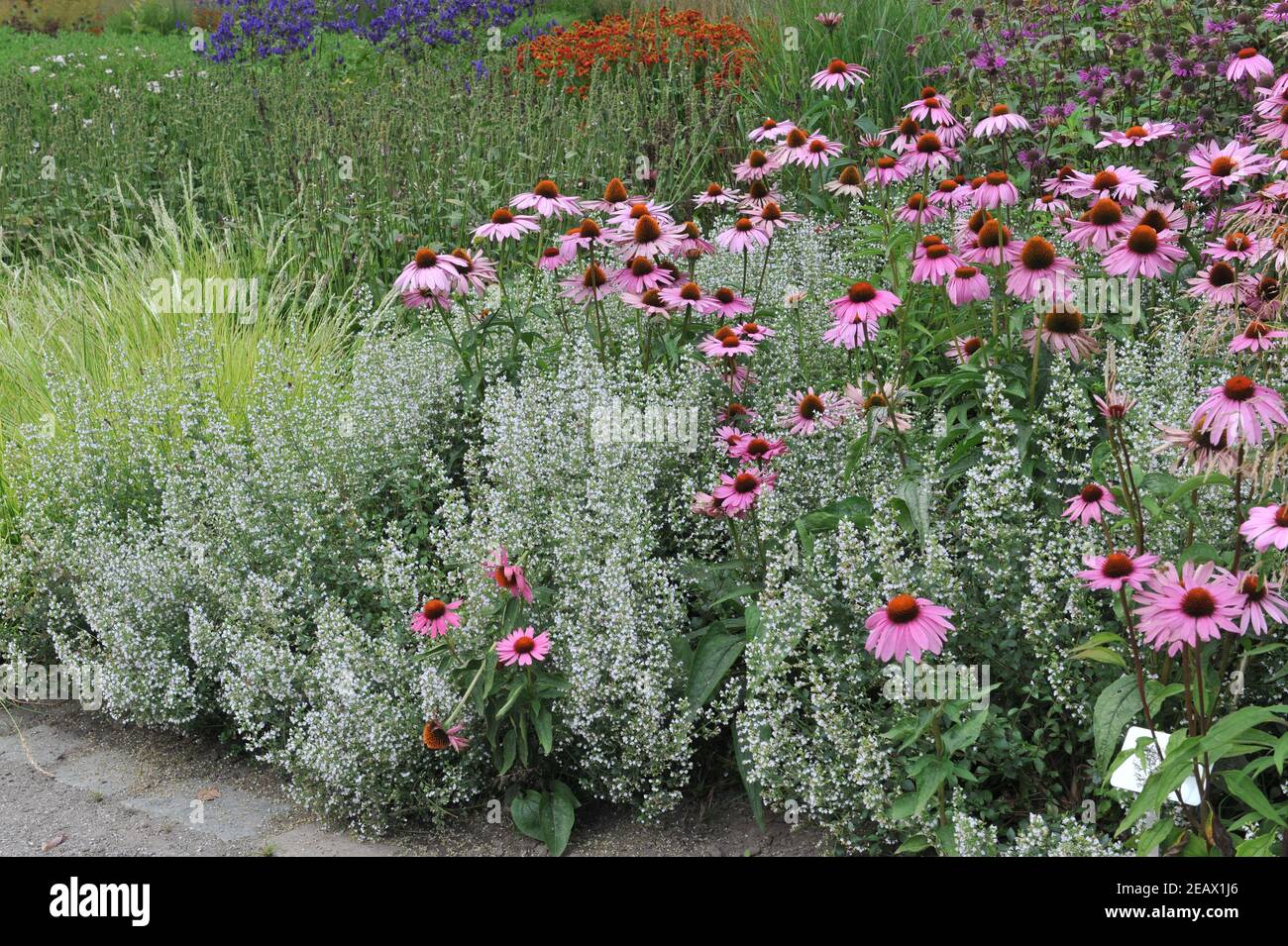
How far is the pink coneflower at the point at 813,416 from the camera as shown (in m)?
3.08

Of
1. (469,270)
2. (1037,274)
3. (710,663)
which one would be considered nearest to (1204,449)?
(1037,274)

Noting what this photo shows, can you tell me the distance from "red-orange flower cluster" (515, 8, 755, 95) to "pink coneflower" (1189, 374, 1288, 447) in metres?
5.54

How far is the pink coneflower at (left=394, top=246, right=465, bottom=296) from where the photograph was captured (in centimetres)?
344

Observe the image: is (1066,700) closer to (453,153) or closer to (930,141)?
(930,141)

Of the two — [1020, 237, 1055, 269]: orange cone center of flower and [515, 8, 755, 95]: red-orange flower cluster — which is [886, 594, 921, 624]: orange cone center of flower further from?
[515, 8, 755, 95]: red-orange flower cluster

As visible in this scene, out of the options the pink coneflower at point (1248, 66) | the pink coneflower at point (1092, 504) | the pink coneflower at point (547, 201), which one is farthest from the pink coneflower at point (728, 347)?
the pink coneflower at point (1248, 66)

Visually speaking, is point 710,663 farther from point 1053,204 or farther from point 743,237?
point 1053,204

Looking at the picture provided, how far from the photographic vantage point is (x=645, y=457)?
3.24 m

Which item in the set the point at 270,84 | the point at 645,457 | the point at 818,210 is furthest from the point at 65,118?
the point at 645,457

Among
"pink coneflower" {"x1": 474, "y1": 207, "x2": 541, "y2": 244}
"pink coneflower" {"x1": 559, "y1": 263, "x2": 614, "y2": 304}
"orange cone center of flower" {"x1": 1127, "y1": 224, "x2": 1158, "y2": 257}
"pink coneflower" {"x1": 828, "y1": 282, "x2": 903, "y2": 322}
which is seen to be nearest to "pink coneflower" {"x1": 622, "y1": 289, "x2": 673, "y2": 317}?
"pink coneflower" {"x1": 559, "y1": 263, "x2": 614, "y2": 304}

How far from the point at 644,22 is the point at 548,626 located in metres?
6.07

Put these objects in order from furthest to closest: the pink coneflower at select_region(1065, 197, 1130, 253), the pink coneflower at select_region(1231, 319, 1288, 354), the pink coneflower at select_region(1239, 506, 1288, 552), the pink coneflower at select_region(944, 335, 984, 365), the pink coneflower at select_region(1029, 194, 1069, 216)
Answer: the pink coneflower at select_region(1029, 194, 1069, 216) < the pink coneflower at select_region(944, 335, 984, 365) < the pink coneflower at select_region(1065, 197, 1130, 253) < the pink coneflower at select_region(1231, 319, 1288, 354) < the pink coneflower at select_region(1239, 506, 1288, 552)

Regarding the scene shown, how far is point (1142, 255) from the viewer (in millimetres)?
2783

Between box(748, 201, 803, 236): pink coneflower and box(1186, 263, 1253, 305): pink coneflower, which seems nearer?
box(1186, 263, 1253, 305): pink coneflower
